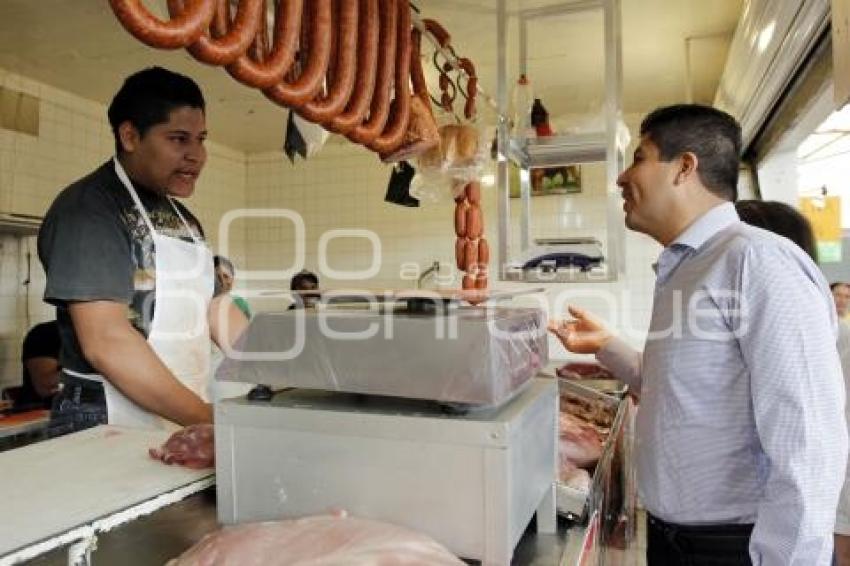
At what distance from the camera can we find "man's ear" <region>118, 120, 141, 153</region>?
2098mm

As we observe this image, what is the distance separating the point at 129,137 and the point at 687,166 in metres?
1.73

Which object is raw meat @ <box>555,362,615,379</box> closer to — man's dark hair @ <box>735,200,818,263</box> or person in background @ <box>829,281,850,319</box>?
man's dark hair @ <box>735,200,818,263</box>

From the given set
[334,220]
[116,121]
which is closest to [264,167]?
[334,220]

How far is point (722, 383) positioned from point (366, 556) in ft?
3.65

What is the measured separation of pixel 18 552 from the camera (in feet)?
2.89

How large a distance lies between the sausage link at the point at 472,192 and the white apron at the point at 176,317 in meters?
1.39

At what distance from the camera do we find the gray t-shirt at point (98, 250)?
181 centimetres

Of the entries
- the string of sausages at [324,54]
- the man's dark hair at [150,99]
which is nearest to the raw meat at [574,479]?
the string of sausages at [324,54]

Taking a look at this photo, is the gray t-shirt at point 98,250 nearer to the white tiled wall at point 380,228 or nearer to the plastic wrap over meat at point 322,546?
the plastic wrap over meat at point 322,546

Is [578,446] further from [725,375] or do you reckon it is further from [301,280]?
[301,280]

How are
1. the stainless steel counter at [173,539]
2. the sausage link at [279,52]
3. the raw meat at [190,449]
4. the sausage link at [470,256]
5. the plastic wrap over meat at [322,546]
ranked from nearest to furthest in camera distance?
the plastic wrap over meat at [322,546]
the stainless steel counter at [173,539]
the raw meat at [190,449]
the sausage link at [279,52]
the sausage link at [470,256]

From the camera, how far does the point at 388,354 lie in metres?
1.05

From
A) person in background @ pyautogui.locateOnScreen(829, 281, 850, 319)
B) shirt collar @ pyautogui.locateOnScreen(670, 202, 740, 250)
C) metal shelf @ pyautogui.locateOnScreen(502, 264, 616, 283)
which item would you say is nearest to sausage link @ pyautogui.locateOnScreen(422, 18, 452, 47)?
Result: metal shelf @ pyautogui.locateOnScreen(502, 264, 616, 283)

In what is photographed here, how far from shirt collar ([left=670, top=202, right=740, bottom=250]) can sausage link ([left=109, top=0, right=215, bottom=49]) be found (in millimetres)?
1356
